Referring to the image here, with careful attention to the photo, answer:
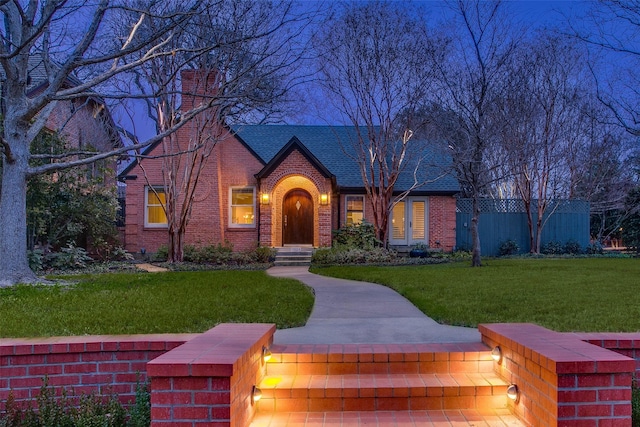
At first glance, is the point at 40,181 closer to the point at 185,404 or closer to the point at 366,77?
the point at 366,77

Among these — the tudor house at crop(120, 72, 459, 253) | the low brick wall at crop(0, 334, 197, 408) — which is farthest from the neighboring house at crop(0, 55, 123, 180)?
the low brick wall at crop(0, 334, 197, 408)

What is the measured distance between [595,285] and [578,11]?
5966mm

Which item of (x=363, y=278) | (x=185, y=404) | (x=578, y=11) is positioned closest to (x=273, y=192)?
(x=363, y=278)

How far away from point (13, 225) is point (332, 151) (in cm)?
1364

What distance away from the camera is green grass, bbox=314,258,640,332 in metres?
6.00

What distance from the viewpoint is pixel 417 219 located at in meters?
19.4

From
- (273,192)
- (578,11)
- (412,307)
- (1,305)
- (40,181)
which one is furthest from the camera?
(273,192)

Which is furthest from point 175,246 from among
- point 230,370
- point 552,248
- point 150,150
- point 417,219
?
point 552,248

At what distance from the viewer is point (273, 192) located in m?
17.3

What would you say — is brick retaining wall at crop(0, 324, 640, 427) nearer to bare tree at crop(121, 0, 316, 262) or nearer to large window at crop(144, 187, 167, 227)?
bare tree at crop(121, 0, 316, 262)

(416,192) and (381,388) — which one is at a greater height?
(416,192)

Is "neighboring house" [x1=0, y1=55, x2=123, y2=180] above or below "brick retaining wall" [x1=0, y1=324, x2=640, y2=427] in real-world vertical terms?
above

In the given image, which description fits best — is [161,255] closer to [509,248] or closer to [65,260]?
[65,260]

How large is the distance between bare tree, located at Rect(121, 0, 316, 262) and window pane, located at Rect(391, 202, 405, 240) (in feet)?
20.9
